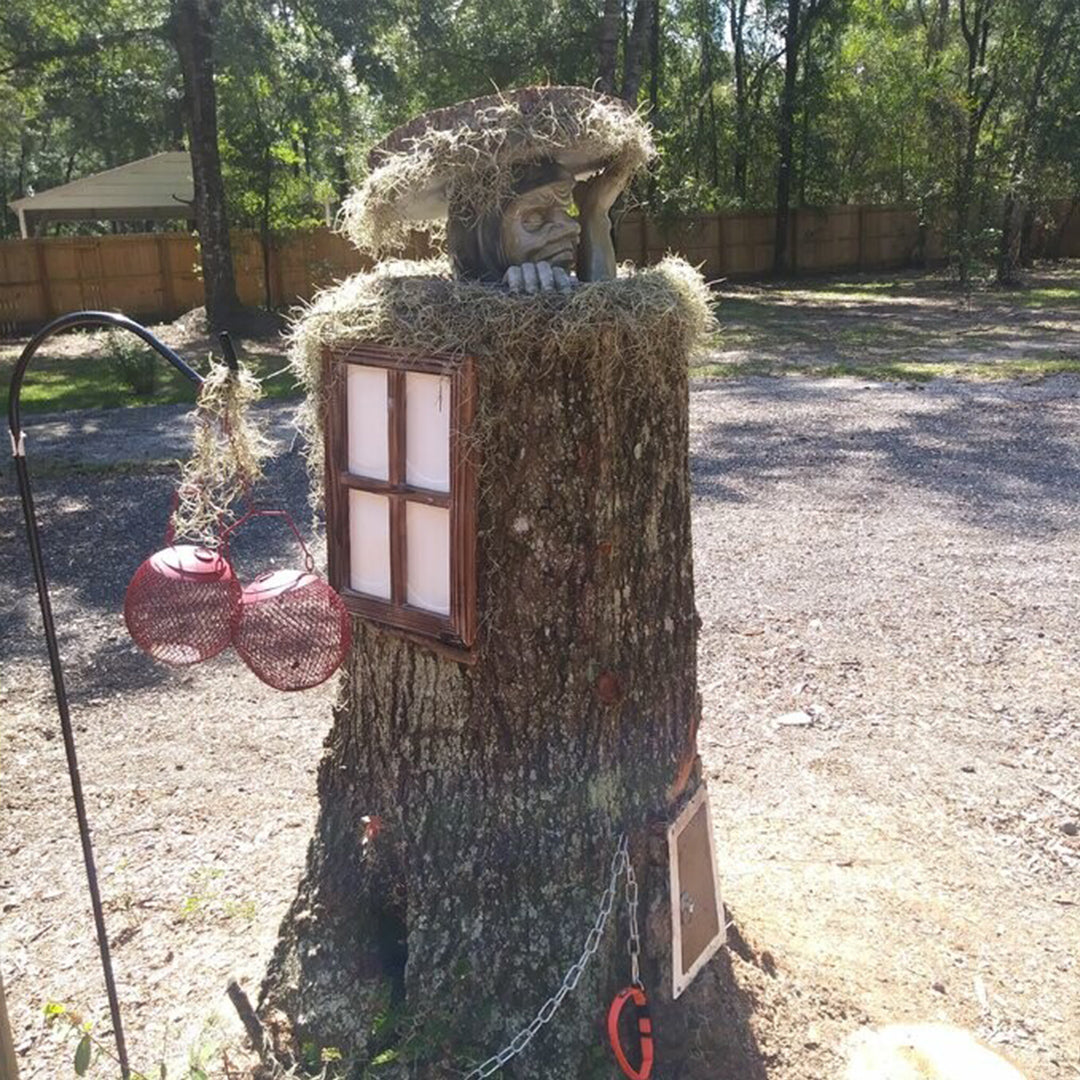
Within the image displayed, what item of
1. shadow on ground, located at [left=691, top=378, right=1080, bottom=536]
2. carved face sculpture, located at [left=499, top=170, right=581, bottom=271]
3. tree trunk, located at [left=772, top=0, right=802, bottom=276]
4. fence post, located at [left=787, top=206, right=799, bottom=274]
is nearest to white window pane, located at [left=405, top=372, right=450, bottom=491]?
carved face sculpture, located at [left=499, top=170, right=581, bottom=271]

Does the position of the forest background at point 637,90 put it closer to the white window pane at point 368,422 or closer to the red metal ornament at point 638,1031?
the white window pane at point 368,422

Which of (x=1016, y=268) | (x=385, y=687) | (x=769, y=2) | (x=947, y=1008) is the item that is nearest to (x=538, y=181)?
(x=385, y=687)

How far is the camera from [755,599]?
209 inches

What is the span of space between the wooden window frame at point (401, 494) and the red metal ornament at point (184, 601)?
0.78ft

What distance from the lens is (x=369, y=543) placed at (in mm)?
2162

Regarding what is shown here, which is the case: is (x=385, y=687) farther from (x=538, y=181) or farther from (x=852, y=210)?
(x=852, y=210)

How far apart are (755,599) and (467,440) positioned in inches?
141

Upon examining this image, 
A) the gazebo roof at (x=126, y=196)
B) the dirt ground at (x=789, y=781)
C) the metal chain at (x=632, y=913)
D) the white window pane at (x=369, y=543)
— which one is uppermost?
the gazebo roof at (x=126, y=196)

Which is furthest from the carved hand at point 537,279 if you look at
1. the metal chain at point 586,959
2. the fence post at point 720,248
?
the fence post at point 720,248

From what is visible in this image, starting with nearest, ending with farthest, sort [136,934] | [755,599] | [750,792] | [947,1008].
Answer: [947,1008] → [136,934] → [750,792] → [755,599]

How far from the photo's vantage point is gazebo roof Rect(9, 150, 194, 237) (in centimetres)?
1853

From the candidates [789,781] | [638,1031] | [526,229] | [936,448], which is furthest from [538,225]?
[936,448]

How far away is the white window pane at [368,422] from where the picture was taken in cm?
208

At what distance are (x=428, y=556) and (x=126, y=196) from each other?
1892 cm
